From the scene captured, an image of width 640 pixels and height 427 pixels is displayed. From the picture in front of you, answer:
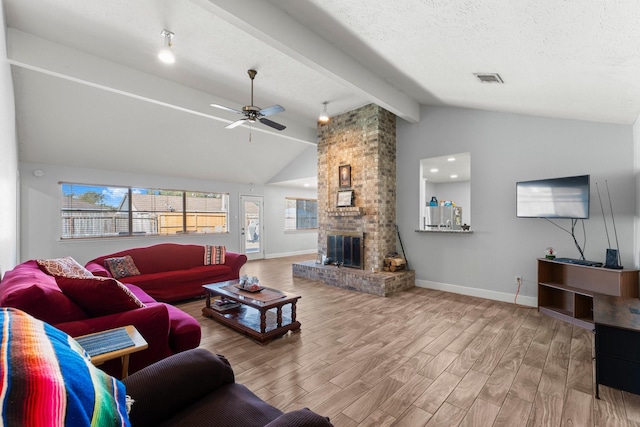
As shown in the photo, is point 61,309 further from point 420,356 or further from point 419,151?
point 419,151

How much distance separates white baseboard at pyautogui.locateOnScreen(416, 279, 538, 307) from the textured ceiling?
8.09ft

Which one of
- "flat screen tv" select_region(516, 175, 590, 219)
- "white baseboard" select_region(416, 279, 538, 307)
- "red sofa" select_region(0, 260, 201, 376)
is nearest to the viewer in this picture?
"red sofa" select_region(0, 260, 201, 376)

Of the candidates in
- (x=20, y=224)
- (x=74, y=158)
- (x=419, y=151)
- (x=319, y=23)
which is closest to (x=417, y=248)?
(x=419, y=151)

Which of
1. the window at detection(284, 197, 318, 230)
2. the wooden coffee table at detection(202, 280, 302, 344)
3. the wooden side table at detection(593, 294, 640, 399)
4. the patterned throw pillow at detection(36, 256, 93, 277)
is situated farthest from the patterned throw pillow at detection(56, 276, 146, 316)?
the window at detection(284, 197, 318, 230)

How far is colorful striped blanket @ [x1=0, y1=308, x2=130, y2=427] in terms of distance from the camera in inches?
22.1

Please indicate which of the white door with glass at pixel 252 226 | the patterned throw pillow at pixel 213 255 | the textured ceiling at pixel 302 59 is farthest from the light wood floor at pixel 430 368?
the white door with glass at pixel 252 226

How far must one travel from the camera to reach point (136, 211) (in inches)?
262

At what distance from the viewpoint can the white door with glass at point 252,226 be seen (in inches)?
328

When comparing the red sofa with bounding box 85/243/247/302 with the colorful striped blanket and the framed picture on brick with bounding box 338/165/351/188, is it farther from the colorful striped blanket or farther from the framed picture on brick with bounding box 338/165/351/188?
the colorful striped blanket

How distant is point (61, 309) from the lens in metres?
1.83

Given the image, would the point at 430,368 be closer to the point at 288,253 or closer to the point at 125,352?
the point at 125,352

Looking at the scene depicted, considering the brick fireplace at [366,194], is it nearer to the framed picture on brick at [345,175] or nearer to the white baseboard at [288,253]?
the framed picture on brick at [345,175]

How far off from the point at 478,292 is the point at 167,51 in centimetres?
513

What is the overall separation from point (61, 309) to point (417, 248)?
4.84 metres
